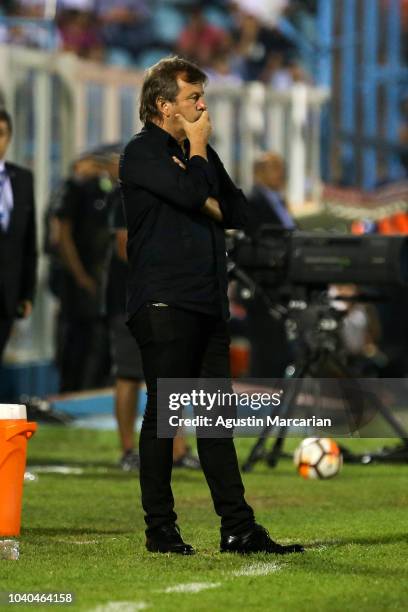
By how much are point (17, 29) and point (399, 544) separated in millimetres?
9048

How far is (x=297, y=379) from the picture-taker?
10195 mm

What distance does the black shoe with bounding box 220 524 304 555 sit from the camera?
6570mm

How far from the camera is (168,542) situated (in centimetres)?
662

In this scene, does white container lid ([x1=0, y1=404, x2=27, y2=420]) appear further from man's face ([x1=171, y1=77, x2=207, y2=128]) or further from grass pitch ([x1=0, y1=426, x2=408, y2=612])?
man's face ([x1=171, y1=77, x2=207, y2=128])

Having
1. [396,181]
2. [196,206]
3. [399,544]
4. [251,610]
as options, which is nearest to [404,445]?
[399,544]

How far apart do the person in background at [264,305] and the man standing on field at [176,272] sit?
589cm

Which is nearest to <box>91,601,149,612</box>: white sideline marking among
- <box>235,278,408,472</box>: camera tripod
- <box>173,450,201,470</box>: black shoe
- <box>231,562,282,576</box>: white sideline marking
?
<box>231,562,282,576</box>: white sideline marking

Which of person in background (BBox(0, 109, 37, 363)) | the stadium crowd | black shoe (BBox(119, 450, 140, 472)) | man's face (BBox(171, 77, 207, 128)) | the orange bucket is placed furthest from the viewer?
the stadium crowd

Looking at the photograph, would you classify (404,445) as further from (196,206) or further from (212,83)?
(212,83)

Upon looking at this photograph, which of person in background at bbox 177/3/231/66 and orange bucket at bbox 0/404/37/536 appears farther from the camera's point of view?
person in background at bbox 177/3/231/66

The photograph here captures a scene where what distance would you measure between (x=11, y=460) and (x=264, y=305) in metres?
6.53

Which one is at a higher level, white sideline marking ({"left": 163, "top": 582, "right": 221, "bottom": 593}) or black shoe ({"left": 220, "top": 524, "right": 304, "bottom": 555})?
black shoe ({"left": 220, "top": 524, "right": 304, "bottom": 555})

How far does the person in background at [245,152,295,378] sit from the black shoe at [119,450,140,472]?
2.48 metres

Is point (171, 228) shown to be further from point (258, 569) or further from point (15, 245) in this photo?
point (15, 245)
